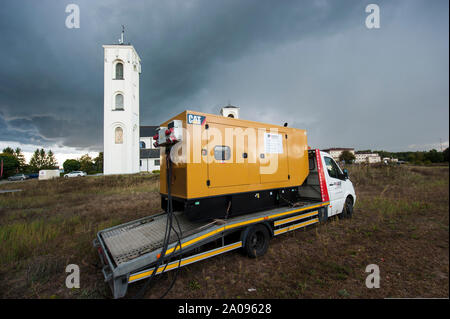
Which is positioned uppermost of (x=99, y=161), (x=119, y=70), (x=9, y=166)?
(x=119, y=70)

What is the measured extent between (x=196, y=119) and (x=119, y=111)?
2715 cm

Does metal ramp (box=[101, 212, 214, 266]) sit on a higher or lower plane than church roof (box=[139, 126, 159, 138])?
lower

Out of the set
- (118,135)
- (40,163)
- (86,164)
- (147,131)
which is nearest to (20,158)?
(40,163)

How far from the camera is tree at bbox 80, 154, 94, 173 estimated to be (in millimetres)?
65306

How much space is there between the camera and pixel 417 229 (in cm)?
502

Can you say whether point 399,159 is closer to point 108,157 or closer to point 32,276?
point 32,276

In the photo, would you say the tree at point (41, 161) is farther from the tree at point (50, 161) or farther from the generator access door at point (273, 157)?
the generator access door at point (273, 157)

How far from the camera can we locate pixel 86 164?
65438 mm

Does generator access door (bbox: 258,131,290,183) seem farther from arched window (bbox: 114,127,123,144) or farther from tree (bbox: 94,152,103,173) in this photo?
tree (bbox: 94,152,103,173)

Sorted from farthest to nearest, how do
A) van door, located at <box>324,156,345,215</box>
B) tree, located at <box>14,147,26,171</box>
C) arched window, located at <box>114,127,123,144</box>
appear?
tree, located at <box>14,147,26,171</box> < arched window, located at <box>114,127,123,144</box> < van door, located at <box>324,156,345,215</box>

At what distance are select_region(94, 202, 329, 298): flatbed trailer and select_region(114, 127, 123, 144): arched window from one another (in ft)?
83.8

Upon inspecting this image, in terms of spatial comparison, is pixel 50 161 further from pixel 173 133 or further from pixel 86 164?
pixel 173 133

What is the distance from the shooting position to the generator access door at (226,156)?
12.9ft

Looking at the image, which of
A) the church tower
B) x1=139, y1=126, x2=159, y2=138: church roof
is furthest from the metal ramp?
x1=139, y1=126, x2=159, y2=138: church roof
